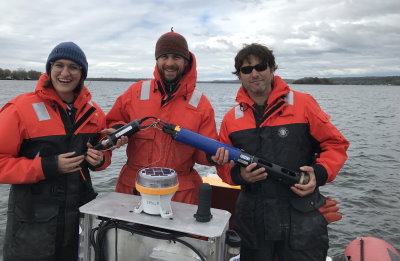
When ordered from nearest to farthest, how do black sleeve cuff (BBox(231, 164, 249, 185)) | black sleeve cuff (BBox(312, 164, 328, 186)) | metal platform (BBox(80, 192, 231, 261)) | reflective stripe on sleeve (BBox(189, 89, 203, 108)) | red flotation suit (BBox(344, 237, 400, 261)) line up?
metal platform (BBox(80, 192, 231, 261)), black sleeve cuff (BBox(312, 164, 328, 186)), black sleeve cuff (BBox(231, 164, 249, 185)), reflective stripe on sleeve (BBox(189, 89, 203, 108)), red flotation suit (BBox(344, 237, 400, 261))

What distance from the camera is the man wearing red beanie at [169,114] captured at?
3.23m

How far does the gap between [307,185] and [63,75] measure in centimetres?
227

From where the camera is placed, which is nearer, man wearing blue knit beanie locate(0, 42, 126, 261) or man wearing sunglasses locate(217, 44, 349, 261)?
man wearing blue knit beanie locate(0, 42, 126, 261)

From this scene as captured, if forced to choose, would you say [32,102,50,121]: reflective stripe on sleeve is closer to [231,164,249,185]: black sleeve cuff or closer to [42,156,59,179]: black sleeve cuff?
[42,156,59,179]: black sleeve cuff

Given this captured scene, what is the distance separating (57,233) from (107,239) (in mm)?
690

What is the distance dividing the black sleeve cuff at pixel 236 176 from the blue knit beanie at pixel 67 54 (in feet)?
5.48

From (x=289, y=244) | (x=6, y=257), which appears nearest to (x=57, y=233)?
(x=6, y=257)

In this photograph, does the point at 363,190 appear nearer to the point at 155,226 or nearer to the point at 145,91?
the point at 145,91

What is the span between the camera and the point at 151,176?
2266 mm

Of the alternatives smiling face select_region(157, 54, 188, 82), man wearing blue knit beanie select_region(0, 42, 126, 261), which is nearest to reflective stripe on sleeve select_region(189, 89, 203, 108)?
smiling face select_region(157, 54, 188, 82)

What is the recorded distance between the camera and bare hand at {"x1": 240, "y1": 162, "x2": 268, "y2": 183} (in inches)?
108

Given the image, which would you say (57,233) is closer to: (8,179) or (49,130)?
(8,179)

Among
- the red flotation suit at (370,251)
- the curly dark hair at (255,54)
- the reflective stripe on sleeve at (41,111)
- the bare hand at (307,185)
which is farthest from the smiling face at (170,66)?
the red flotation suit at (370,251)

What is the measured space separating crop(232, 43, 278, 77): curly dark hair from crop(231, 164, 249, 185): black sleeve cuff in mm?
900
